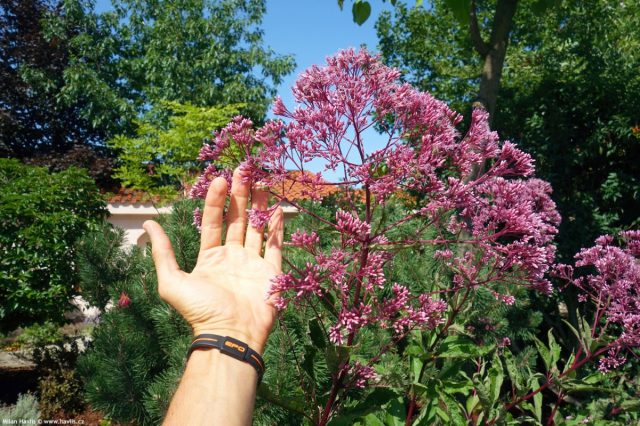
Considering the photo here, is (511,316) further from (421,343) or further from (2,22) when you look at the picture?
(2,22)

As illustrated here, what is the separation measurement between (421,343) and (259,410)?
1.13 metres

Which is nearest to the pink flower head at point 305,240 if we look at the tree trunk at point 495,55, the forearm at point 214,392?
the forearm at point 214,392

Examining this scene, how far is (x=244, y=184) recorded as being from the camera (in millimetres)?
1668

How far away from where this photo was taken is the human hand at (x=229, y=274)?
171 centimetres

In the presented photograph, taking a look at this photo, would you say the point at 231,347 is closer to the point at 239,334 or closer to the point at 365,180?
the point at 239,334

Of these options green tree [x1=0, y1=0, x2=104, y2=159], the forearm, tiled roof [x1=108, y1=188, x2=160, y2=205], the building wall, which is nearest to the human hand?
the forearm

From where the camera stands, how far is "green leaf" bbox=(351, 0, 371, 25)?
10.2ft

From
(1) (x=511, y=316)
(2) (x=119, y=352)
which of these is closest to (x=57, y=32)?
(2) (x=119, y=352)

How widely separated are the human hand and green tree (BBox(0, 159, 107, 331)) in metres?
5.41

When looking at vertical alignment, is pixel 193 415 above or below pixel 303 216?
below

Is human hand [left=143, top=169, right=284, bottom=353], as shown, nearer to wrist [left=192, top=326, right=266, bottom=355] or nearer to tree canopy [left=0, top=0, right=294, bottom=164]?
wrist [left=192, top=326, right=266, bottom=355]

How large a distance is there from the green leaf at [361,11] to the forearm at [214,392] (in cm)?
235

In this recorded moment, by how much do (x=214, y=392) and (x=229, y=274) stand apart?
1.63ft

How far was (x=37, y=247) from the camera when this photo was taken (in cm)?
650
